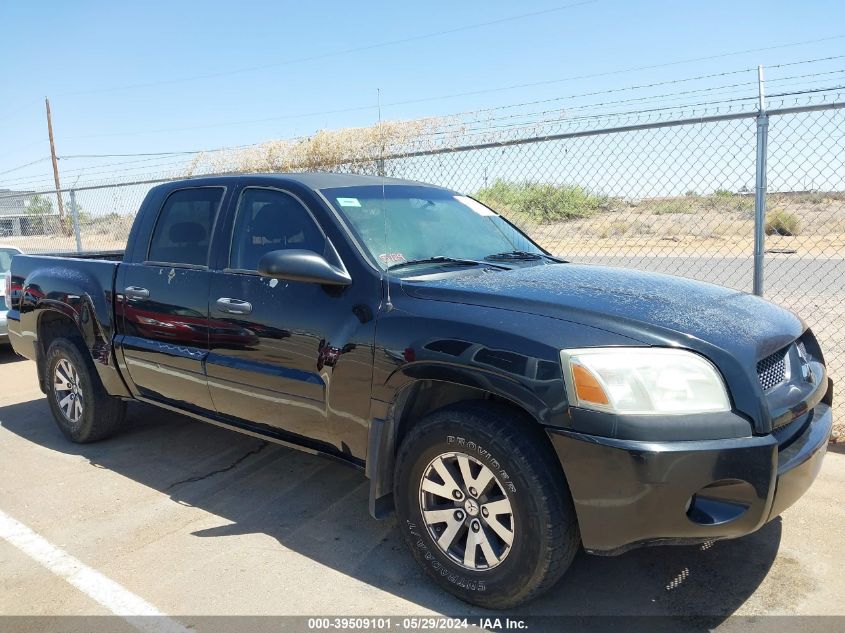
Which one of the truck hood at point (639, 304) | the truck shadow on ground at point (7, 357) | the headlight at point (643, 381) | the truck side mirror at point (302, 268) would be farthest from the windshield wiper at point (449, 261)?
the truck shadow on ground at point (7, 357)

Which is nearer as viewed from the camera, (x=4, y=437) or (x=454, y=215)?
(x=454, y=215)

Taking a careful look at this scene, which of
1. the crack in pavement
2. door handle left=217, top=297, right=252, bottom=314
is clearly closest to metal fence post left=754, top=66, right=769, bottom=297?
door handle left=217, top=297, right=252, bottom=314

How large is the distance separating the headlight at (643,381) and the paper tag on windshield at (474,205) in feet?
6.48

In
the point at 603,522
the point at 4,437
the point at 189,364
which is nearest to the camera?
the point at 603,522

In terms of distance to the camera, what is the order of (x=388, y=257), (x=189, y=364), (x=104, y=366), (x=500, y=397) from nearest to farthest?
(x=500, y=397)
(x=388, y=257)
(x=189, y=364)
(x=104, y=366)

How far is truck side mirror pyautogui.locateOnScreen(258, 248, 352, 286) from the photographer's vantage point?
3.09 meters

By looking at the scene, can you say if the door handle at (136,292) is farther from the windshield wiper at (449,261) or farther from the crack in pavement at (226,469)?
the windshield wiper at (449,261)

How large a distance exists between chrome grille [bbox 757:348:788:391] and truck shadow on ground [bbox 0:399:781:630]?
3.15ft

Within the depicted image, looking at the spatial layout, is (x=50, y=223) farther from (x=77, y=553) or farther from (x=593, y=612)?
(x=593, y=612)

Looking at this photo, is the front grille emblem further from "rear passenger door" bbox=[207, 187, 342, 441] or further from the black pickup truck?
"rear passenger door" bbox=[207, 187, 342, 441]

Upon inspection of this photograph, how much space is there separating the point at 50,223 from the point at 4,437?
43.7ft

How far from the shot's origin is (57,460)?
4.77 meters

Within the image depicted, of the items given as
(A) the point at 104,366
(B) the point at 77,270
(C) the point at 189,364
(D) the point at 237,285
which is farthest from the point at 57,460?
(D) the point at 237,285

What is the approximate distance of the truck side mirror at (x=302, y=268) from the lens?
10.1 feet
